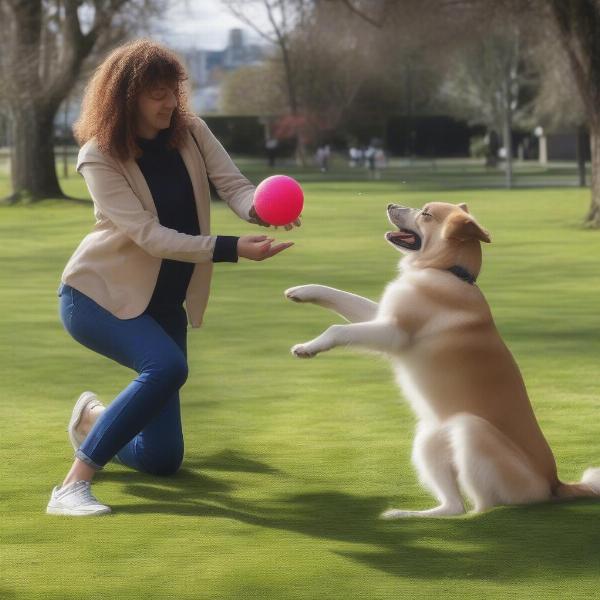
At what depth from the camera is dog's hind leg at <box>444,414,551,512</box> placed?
5.45m

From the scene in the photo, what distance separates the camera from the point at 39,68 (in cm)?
3756

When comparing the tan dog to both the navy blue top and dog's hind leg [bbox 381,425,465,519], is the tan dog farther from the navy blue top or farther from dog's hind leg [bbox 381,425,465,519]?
the navy blue top

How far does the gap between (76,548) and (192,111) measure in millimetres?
2071

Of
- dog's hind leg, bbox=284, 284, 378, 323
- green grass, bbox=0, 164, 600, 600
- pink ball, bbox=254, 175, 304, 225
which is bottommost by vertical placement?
green grass, bbox=0, 164, 600, 600

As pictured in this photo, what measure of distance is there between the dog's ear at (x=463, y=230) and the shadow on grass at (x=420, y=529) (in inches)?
43.7

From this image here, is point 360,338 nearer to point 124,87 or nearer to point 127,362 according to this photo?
point 127,362

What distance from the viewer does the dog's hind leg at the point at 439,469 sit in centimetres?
559

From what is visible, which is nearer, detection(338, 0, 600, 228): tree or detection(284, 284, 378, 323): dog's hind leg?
detection(284, 284, 378, 323): dog's hind leg

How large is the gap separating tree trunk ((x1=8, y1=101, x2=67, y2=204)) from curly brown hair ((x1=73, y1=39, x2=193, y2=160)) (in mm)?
31174

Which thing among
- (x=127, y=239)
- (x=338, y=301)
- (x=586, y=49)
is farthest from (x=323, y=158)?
(x=127, y=239)

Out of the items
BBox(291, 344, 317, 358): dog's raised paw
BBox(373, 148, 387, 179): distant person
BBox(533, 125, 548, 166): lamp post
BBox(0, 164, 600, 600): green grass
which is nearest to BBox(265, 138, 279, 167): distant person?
BBox(373, 148, 387, 179): distant person

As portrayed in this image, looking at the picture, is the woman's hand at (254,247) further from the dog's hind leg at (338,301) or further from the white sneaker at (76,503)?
the white sneaker at (76,503)

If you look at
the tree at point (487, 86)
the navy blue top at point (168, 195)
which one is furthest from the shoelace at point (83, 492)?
the tree at point (487, 86)

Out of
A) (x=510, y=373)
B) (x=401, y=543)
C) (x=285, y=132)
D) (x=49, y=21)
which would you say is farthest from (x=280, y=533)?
(x=285, y=132)
